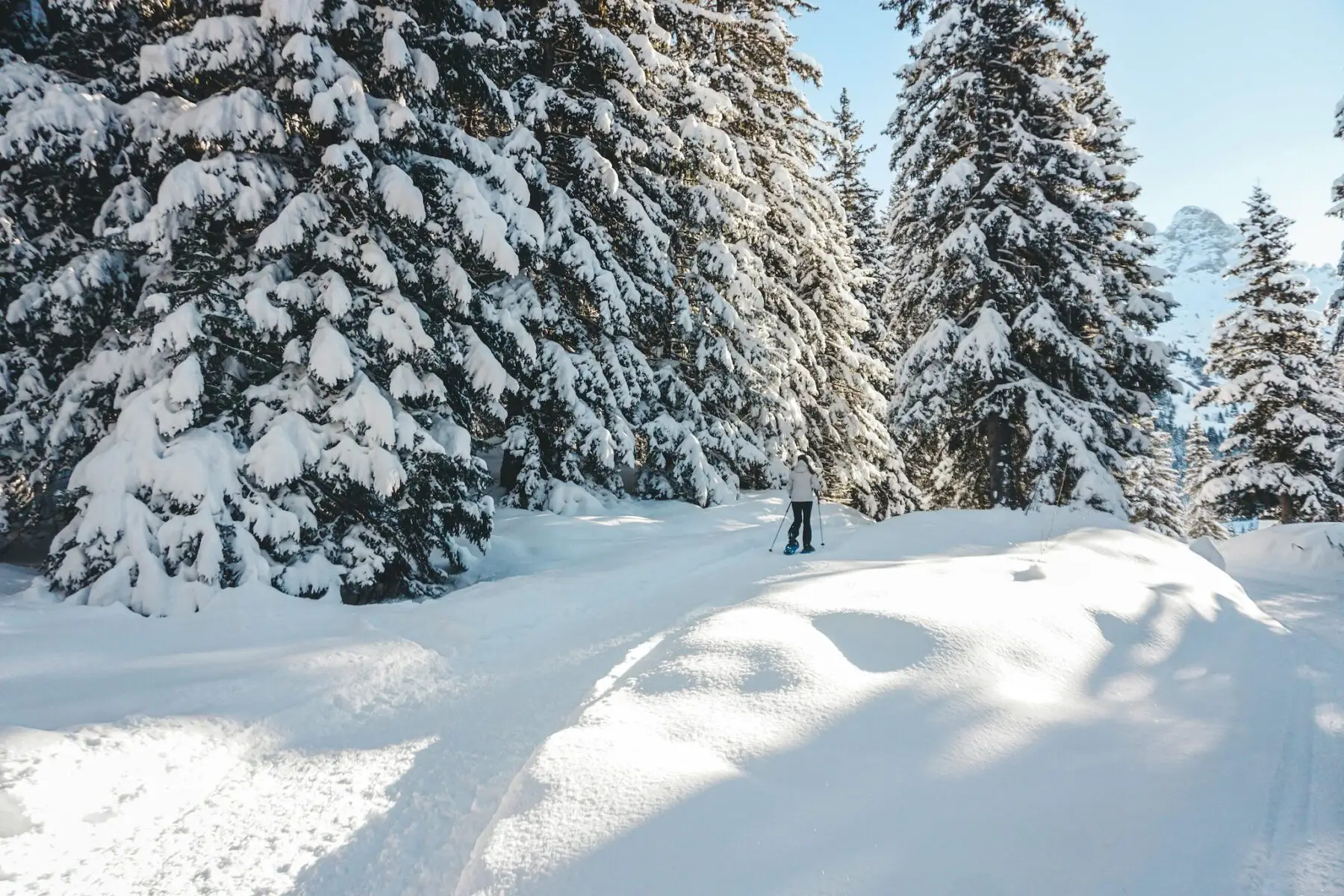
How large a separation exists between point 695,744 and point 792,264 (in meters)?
14.4

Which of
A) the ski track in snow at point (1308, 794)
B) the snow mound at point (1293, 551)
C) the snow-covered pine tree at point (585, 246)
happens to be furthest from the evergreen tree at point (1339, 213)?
the snow-covered pine tree at point (585, 246)

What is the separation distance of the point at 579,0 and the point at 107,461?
11.1m

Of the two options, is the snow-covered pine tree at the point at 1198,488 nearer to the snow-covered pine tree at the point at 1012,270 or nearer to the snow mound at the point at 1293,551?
the snow mound at the point at 1293,551

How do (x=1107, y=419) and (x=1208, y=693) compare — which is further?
(x=1107, y=419)

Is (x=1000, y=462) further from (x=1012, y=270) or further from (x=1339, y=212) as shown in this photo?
(x=1339, y=212)

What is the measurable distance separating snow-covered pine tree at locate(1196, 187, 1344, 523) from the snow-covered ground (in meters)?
18.4

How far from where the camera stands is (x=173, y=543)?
227 inches

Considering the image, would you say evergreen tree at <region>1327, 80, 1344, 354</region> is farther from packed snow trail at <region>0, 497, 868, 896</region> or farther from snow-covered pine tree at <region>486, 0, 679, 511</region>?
packed snow trail at <region>0, 497, 868, 896</region>

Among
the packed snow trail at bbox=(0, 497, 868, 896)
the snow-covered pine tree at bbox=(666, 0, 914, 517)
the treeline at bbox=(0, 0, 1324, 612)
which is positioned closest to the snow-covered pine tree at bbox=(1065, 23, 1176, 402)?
the treeline at bbox=(0, 0, 1324, 612)

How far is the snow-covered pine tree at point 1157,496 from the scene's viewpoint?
73.3 ft

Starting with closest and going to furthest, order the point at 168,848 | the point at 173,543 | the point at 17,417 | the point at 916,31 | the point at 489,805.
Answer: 1. the point at 168,848
2. the point at 489,805
3. the point at 173,543
4. the point at 17,417
5. the point at 916,31

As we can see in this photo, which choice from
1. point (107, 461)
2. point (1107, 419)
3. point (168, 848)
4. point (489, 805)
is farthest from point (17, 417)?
point (1107, 419)

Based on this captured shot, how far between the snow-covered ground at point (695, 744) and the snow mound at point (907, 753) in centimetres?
2

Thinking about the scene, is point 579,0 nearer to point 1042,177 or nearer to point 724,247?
point 724,247
